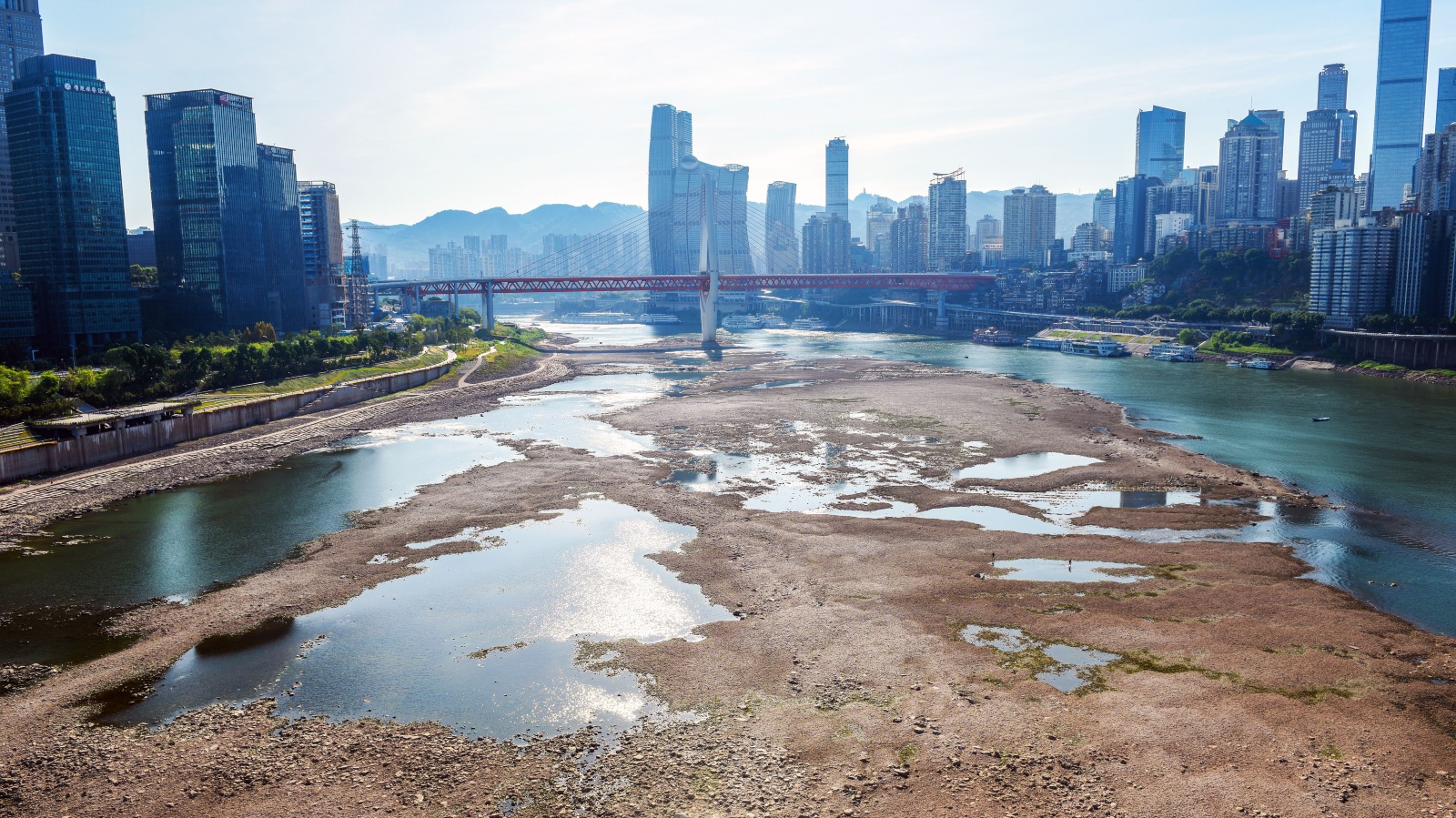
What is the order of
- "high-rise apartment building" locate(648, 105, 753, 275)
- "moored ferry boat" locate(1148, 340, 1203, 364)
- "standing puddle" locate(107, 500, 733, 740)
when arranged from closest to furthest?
"standing puddle" locate(107, 500, 733, 740)
"moored ferry boat" locate(1148, 340, 1203, 364)
"high-rise apartment building" locate(648, 105, 753, 275)

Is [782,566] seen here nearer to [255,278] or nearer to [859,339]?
[255,278]

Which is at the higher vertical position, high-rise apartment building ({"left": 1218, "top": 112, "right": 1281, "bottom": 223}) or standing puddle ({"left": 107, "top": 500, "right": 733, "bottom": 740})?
high-rise apartment building ({"left": 1218, "top": 112, "right": 1281, "bottom": 223})

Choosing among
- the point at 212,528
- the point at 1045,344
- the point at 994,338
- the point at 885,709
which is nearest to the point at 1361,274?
the point at 1045,344

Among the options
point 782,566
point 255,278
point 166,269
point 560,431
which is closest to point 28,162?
point 166,269

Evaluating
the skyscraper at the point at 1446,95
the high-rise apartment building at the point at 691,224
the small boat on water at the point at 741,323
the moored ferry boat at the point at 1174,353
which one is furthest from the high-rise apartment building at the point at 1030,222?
the moored ferry boat at the point at 1174,353

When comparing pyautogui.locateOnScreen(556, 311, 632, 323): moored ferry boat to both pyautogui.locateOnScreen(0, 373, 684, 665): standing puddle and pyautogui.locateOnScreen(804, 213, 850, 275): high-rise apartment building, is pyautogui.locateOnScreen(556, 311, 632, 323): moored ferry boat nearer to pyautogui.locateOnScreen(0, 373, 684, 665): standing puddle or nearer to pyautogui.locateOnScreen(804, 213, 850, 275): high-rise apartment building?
pyautogui.locateOnScreen(804, 213, 850, 275): high-rise apartment building

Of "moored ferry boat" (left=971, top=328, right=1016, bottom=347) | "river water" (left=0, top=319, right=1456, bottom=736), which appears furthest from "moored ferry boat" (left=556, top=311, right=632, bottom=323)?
"river water" (left=0, top=319, right=1456, bottom=736)

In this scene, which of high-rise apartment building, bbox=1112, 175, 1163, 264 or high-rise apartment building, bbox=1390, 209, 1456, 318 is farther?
high-rise apartment building, bbox=1112, 175, 1163, 264
